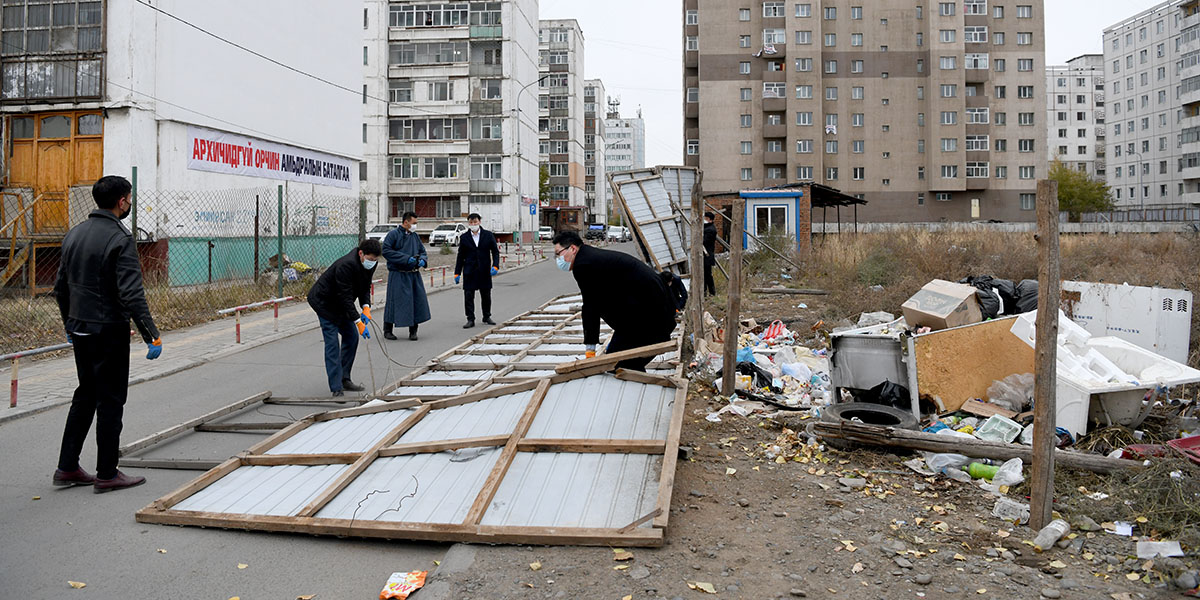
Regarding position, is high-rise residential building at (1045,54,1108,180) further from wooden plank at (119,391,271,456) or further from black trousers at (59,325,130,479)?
black trousers at (59,325,130,479)

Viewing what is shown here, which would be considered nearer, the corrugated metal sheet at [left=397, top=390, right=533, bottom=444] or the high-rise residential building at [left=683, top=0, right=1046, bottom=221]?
the corrugated metal sheet at [left=397, top=390, right=533, bottom=444]

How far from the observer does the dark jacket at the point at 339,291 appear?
8.45 metres

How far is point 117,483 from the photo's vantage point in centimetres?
550

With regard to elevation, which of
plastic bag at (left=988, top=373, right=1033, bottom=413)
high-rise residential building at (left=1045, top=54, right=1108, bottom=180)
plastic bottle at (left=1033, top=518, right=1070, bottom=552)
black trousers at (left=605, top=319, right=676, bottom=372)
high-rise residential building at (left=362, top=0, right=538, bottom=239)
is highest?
Answer: high-rise residential building at (left=1045, top=54, right=1108, bottom=180)

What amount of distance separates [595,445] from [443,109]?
57.7 meters

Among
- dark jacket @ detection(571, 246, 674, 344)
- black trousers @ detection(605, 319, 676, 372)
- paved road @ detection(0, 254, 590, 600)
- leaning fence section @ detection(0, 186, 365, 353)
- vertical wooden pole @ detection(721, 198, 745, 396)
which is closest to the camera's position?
paved road @ detection(0, 254, 590, 600)

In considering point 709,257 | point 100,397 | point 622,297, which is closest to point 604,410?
point 622,297

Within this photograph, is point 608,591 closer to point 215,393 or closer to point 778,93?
point 215,393

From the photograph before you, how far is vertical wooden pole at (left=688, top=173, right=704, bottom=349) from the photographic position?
9773 mm

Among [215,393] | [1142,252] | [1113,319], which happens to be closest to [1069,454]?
[1113,319]

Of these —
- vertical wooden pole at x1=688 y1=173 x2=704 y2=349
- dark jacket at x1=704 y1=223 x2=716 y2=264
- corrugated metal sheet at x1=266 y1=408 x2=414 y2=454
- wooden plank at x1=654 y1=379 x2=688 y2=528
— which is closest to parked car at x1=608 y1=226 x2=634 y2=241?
dark jacket at x1=704 y1=223 x2=716 y2=264

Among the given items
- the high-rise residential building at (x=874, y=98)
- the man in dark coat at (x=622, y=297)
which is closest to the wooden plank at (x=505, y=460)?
the man in dark coat at (x=622, y=297)

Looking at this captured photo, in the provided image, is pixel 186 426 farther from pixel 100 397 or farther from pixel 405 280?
pixel 405 280

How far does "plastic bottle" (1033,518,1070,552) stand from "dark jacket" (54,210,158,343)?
5524 mm
